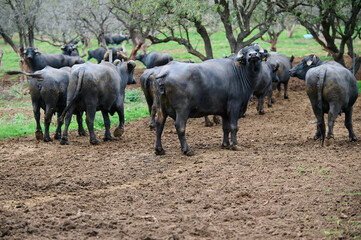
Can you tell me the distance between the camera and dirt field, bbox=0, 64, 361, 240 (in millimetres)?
5594

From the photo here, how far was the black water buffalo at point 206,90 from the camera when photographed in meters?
9.43

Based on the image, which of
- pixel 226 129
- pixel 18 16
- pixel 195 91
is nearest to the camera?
pixel 195 91

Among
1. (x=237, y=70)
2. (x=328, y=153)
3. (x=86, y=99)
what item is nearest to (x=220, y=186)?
(x=328, y=153)

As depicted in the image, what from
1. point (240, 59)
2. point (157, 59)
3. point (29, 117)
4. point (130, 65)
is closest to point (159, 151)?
point (240, 59)

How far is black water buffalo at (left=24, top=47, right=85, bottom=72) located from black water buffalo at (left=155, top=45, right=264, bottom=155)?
14819 mm

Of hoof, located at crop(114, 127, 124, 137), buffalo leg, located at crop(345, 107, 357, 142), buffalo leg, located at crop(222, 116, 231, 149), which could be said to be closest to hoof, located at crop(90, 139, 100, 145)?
hoof, located at crop(114, 127, 124, 137)

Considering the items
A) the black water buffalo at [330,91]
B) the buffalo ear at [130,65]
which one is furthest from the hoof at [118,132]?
the black water buffalo at [330,91]

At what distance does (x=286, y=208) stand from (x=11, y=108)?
1395cm

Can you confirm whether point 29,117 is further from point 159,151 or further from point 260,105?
point 260,105

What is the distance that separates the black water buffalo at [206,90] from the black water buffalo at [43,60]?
1482 cm

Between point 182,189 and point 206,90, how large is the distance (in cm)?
300

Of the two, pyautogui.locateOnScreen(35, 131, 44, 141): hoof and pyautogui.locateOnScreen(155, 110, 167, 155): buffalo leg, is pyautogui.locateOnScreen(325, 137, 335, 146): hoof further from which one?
pyautogui.locateOnScreen(35, 131, 44, 141): hoof

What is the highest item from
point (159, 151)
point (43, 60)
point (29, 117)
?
point (43, 60)

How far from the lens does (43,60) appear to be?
24.0m
